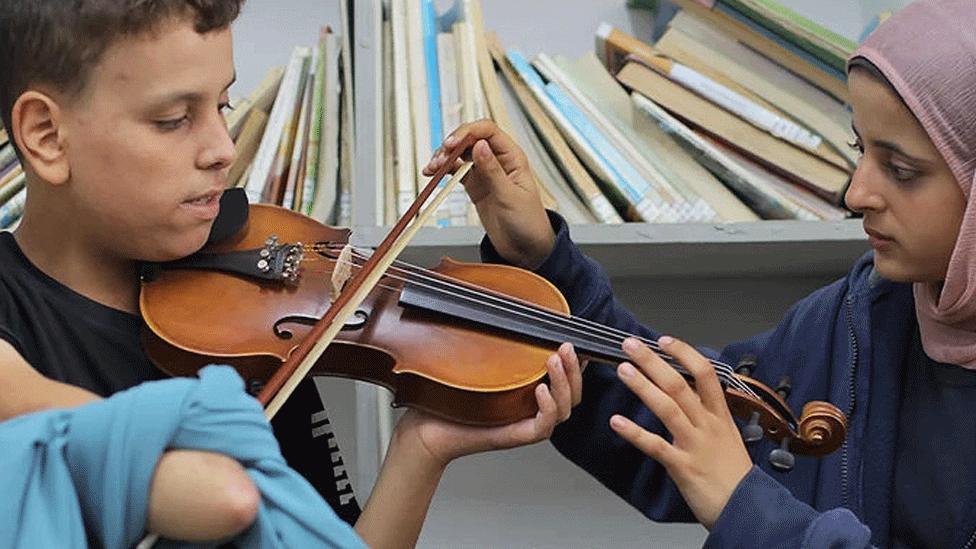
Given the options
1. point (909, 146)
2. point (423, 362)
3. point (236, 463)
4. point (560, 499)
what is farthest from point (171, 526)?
point (560, 499)

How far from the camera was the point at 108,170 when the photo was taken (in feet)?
2.73

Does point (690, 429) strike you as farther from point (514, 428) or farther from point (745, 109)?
point (745, 109)

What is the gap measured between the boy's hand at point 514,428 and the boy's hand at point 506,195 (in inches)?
8.9

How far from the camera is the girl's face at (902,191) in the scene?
944 millimetres

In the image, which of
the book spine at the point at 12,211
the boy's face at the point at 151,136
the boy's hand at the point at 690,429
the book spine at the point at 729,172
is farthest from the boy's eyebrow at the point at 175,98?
the book spine at the point at 729,172

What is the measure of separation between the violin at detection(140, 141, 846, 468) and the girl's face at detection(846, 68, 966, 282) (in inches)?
6.7

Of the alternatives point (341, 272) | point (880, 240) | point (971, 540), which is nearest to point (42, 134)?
point (341, 272)

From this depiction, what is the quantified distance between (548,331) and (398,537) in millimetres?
213

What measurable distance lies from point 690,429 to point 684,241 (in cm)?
37

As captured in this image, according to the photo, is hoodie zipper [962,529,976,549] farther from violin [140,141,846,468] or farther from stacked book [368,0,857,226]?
stacked book [368,0,857,226]

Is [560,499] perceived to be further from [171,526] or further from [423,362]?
[171,526]

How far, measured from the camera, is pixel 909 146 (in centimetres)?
94

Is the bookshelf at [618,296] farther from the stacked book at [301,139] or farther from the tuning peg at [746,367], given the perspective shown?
the tuning peg at [746,367]

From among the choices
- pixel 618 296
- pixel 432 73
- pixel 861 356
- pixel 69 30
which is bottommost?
pixel 618 296
